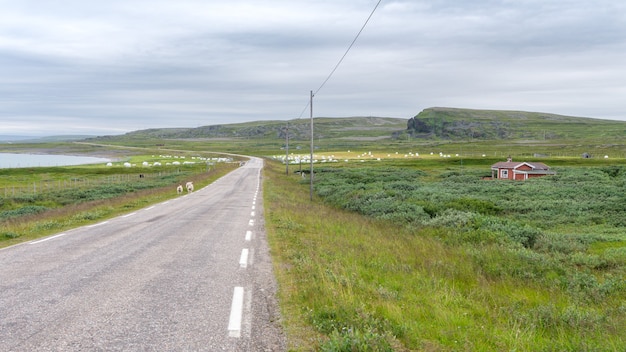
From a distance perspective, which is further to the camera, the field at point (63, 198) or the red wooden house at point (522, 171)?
the red wooden house at point (522, 171)

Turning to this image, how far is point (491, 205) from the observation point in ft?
91.8

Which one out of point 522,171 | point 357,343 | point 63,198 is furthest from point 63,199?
point 522,171

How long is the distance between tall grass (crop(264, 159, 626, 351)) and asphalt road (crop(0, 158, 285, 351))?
0.62 meters

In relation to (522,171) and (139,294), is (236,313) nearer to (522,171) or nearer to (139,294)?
(139,294)

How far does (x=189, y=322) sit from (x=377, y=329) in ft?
7.87

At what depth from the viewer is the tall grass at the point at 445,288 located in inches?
232

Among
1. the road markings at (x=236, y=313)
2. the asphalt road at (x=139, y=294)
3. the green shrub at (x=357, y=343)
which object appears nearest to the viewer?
the green shrub at (x=357, y=343)

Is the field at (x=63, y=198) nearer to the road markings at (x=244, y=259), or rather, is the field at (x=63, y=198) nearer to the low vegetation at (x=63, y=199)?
the low vegetation at (x=63, y=199)

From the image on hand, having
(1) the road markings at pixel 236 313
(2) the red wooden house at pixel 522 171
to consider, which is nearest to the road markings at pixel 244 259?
(1) the road markings at pixel 236 313

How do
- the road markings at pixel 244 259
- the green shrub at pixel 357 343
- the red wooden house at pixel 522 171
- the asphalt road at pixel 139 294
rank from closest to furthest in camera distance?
the green shrub at pixel 357 343 → the asphalt road at pixel 139 294 → the road markings at pixel 244 259 → the red wooden house at pixel 522 171

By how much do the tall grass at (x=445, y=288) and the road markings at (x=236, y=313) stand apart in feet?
2.15

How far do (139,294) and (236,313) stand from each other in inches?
73.6

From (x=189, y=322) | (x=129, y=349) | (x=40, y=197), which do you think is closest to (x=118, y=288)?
(x=189, y=322)

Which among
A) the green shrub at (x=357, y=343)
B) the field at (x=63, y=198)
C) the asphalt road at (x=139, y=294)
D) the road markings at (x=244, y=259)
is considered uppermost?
the green shrub at (x=357, y=343)
